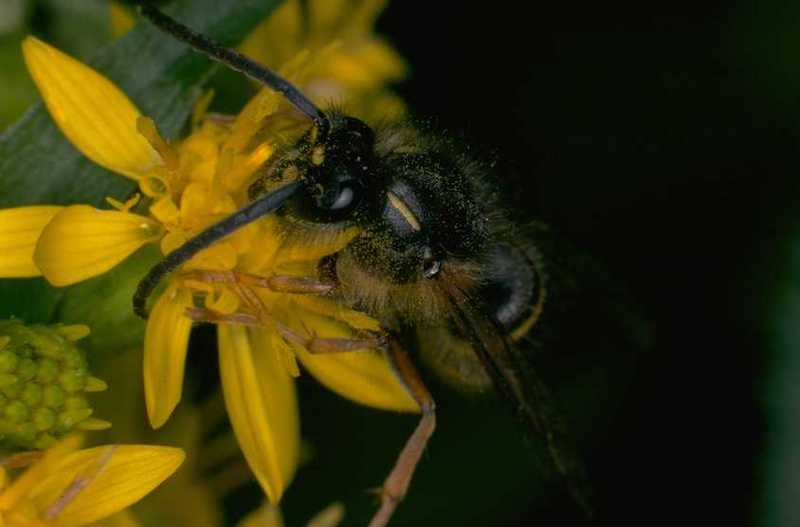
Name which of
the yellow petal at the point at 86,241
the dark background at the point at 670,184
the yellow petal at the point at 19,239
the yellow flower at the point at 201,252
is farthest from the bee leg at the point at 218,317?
the dark background at the point at 670,184

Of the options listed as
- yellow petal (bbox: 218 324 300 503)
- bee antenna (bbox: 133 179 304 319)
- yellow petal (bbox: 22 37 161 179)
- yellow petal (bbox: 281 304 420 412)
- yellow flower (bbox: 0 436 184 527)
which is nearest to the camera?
bee antenna (bbox: 133 179 304 319)

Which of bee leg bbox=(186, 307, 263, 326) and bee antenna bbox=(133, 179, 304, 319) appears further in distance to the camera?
bee leg bbox=(186, 307, 263, 326)

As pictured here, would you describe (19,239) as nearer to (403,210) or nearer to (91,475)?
(91,475)

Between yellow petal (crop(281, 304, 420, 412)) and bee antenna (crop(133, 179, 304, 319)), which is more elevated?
bee antenna (crop(133, 179, 304, 319))

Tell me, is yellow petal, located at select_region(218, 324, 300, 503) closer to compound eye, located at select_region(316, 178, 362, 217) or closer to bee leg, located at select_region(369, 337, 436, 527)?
bee leg, located at select_region(369, 337, 436, 527)

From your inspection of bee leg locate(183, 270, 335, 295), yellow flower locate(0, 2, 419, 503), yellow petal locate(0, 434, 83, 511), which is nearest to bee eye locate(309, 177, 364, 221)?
yellow flower locate(0, 2, 419, 503)

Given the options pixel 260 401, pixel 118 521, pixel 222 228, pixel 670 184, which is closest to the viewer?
pixel 222 228

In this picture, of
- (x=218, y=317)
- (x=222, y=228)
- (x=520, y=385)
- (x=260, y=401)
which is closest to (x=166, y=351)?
(x=218, y=317)
